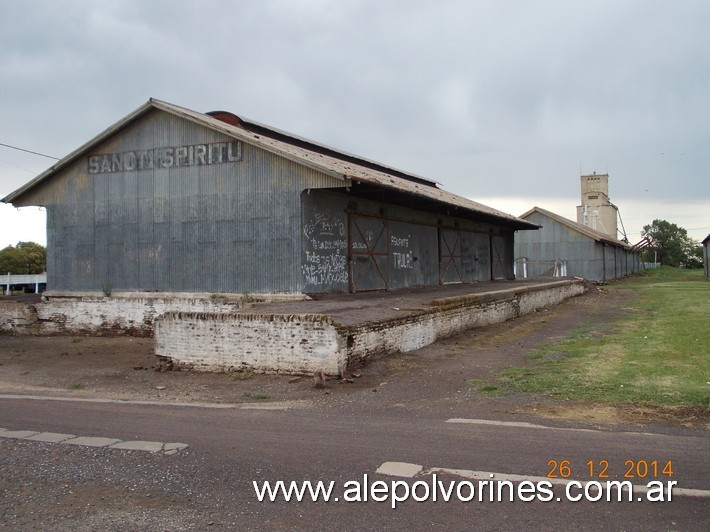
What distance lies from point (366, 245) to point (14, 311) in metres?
12.0

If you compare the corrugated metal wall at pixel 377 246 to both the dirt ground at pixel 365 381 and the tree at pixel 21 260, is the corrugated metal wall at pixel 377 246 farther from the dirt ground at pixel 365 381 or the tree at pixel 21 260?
the tree at pixel 21 260

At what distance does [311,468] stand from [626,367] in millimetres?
6969

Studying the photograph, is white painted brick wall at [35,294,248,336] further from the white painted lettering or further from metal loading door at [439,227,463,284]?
metal loading door at [439,227,463,284]

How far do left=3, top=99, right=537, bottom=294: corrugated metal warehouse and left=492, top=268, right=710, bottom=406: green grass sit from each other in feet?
22.7

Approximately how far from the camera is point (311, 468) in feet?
17.6

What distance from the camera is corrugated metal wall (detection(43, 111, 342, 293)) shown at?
662 inches

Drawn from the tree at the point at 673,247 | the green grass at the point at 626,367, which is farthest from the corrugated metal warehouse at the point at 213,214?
the tree at the point at 673,247

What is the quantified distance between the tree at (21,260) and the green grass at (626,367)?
49734 millimetres

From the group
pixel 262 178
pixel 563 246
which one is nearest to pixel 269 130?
pixel 262 178

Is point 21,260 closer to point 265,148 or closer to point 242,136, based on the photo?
point 242,136

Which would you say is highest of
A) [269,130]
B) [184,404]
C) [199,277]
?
[269,130]

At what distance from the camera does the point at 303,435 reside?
6570mm

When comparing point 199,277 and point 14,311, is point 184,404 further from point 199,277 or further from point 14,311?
point 14,311

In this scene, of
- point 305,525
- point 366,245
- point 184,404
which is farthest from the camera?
point 366,245
